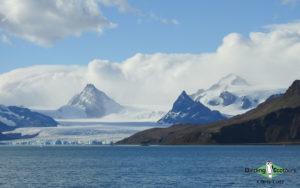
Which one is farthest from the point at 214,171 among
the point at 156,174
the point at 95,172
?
the point at 95,172

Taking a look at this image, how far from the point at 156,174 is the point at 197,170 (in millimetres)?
14415

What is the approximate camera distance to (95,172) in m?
132

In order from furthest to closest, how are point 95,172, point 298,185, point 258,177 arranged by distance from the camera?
1. point 95,172
2. point 258,177
3. point 298,185

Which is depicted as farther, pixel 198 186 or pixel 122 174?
pixel 122 174

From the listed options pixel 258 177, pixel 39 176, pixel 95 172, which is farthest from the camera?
pixel 95 172

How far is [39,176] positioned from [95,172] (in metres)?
14.9

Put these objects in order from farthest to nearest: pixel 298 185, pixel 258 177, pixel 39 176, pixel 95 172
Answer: pixel 95 172, pixel 39 176, pixel 258 177, pixel 298 185

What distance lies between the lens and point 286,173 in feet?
383

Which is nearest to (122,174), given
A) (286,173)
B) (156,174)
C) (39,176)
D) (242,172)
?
(156,174)

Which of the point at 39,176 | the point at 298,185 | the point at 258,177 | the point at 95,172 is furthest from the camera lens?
the point at 95,172

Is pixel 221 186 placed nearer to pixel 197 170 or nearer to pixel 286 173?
pixel 286 173

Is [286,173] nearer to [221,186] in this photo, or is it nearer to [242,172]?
[242,172]

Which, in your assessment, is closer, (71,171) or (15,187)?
(15,187)

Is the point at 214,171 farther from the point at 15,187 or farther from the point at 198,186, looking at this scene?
the point at 15,187
